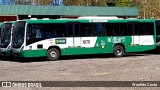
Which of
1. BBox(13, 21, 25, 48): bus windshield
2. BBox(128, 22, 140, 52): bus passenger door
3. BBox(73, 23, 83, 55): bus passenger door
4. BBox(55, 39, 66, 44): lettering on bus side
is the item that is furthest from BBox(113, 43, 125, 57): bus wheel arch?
BBox(13, 21, 25, 48): bus windshield

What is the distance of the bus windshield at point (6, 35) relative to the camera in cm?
2306

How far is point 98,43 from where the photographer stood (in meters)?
24.2

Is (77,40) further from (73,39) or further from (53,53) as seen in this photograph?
(53,53)

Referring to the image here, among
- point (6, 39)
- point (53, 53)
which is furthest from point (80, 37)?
point (6, 39)

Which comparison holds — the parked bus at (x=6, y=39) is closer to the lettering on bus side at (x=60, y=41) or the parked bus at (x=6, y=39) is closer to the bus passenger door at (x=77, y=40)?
the lettering on bus side at (x=60, y=41)

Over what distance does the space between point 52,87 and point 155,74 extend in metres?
4.49

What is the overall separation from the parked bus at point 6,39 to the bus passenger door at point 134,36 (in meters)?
7.83

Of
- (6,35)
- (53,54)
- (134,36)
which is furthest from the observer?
(134,36)

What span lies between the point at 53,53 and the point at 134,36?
5.97 metres

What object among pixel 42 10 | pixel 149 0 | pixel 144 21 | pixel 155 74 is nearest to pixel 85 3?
pixel 149 0

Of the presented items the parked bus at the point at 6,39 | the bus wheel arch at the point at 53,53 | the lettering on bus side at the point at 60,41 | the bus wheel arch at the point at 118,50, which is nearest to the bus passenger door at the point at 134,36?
the bus wheel arch at the point at 118,50

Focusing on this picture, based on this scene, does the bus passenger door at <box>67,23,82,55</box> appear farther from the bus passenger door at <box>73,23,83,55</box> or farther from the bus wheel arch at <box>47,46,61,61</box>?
the bus wheel arch at <box>47,46,61,61</box>

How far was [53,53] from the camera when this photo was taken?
74.1 ft

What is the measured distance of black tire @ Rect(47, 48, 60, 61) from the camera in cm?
2242
